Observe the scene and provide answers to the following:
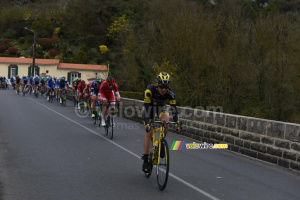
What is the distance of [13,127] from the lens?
16219mm

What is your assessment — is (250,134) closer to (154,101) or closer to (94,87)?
(154,101)

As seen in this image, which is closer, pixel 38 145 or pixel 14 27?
pixel 38 145

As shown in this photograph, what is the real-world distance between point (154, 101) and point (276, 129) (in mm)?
3759

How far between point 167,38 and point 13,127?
11512 millimetres

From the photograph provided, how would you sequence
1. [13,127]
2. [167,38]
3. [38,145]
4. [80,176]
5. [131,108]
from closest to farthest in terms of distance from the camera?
[80,176] → [38,145] → [13,127] → [131,108] → [167,38]

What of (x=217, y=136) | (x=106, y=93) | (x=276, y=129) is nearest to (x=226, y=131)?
(x=217, y=136)

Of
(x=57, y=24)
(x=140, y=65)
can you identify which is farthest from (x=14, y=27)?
(x=140, y=65)

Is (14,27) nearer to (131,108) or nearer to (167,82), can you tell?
(131,108)

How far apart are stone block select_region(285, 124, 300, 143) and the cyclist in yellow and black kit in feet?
10.6

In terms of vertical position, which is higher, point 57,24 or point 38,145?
point 57,24

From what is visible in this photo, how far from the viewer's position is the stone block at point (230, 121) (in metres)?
12.7

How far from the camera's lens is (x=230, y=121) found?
12.9m

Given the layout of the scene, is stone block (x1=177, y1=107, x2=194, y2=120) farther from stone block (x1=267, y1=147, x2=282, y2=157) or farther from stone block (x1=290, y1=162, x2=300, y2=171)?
stone block (x1=290, y1=162, x2=300, y2=171)

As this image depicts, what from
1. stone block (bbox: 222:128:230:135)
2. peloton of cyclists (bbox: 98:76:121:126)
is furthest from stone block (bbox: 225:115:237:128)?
peloton of cyclists (bbox: 98:76:121:126)
